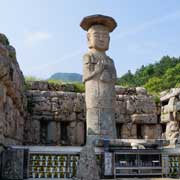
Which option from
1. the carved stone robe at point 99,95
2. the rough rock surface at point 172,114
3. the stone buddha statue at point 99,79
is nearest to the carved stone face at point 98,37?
the stone buddha statue at point 99,79

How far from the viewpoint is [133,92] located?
16.6m

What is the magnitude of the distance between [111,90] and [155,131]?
5741mm

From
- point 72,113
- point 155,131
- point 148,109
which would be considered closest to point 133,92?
point 148,109

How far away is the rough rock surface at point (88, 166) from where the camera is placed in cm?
662

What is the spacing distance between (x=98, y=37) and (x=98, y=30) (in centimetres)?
25

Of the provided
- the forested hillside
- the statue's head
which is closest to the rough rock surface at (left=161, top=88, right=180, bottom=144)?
the statue's head

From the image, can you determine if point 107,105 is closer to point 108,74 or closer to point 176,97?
point 108,74

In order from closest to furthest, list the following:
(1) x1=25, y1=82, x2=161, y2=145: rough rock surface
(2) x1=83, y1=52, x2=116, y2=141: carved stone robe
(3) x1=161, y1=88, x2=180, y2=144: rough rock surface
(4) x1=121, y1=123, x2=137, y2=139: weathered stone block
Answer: (2) x1=83, y1=52, x2=116, y2=141: carved stone robe < (1) x1=25, y1=82, x2=161, y2=145: rough rock surface < (3) x1=161, y1=88, x2=180, y2=144: rough rock surface < (4) x1=121, y1=123, x2=137, y2=139: weathered stone block

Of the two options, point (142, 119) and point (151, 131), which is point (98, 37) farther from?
point (151, 131)

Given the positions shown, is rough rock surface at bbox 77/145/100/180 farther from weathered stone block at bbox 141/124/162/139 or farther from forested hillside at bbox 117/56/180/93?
forested hillside at bbox 117/56/180/93

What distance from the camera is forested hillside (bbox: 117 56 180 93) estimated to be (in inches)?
1166

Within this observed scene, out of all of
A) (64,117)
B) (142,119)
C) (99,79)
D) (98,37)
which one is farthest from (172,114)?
(98,37)

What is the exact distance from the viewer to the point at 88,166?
6680 mm

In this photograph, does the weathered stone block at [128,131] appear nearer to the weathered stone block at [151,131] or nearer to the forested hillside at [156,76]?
the weathered stone block at [151,131]
